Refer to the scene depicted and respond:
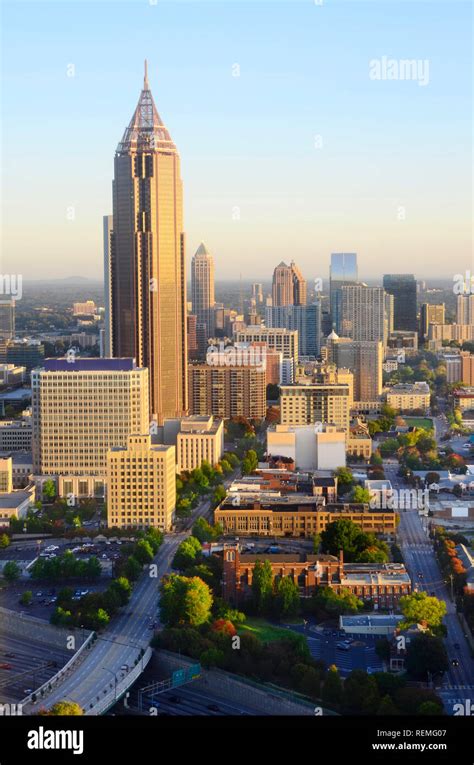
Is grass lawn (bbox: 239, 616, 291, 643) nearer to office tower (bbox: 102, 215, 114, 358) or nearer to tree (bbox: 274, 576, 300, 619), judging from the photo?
tree (bbox: 274, 576, 300, 619)

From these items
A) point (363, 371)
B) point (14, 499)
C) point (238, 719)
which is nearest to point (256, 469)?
point (14, 499)

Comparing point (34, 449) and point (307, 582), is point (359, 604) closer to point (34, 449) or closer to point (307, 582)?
point (307, 582)

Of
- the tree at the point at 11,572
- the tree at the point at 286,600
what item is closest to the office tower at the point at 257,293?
the tree at the point at 11,572

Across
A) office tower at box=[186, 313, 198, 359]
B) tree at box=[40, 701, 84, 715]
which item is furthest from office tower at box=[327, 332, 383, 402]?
tree at box=[40, 701, 84, 715]

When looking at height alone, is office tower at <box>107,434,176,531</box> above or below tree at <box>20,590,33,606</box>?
above

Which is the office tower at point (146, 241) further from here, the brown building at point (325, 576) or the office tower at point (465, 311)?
the office tower at point (465, 311)

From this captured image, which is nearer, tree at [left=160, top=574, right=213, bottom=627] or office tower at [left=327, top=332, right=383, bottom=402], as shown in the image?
tree at [left=160, top=574, right=213, bottom=627]
